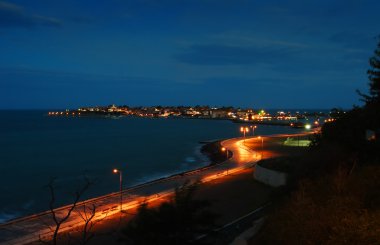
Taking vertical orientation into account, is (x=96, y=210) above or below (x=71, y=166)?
above

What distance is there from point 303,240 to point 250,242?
117 inches

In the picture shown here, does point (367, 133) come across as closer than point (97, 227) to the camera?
No

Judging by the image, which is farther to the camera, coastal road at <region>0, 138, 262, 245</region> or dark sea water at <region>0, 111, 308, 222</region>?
dark sea water at <region>0, 111, 308, 222</region>

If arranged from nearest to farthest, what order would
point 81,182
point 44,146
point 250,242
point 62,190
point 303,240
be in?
1. point 303,240
2. point 250,242
3. point 62,190
4. point 81,182
5. point 44,146

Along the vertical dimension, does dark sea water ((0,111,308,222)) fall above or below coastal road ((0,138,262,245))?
below

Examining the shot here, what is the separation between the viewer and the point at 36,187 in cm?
3400

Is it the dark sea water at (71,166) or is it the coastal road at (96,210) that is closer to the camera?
the coastal road at (96,210)

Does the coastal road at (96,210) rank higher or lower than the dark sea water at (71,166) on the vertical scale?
higher

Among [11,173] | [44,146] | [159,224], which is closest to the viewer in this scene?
[159,224]

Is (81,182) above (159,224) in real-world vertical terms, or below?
below

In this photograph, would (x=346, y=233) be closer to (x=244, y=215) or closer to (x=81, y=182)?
(x=244, y=215)

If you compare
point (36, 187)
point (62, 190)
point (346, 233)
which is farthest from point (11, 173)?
point (346, 233)

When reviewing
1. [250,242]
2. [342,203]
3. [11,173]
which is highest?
[342,203]

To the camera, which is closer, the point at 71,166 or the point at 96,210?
the point at 96,210
